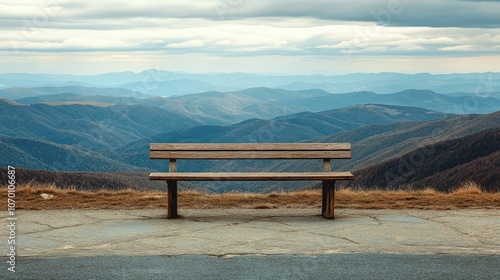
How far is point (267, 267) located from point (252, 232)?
1.85m

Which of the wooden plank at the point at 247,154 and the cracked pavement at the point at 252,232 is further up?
the wooden plank at the point at 247,154

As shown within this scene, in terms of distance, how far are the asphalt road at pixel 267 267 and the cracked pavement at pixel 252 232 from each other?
254 mm

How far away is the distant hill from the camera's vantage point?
4304 inches

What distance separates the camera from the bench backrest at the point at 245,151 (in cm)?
972

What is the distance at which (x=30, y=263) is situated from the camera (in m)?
6.65

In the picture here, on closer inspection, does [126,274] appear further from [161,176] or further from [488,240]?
[488,240]

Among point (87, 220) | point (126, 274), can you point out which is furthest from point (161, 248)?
point (87, 220)

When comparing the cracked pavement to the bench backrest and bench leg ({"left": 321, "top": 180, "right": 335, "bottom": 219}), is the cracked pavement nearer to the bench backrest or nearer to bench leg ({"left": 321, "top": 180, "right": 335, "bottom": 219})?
bench leg ({"left": 321, "top": 180, "right": 335, "bottom": 219})

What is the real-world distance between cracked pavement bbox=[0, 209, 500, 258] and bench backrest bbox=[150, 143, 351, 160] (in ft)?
2.90

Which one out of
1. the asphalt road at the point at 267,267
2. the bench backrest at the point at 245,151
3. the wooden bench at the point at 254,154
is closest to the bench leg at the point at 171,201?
the wooden bench at the point at 254,154

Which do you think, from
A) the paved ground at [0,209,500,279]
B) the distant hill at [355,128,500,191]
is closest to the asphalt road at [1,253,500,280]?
the paved ground at [0,209,500,279]

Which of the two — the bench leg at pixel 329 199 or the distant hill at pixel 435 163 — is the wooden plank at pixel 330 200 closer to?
the bench leg at pixel 329 199

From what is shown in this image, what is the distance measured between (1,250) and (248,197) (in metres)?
5.48

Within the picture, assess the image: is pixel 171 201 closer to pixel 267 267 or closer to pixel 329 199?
pixel 329 199
